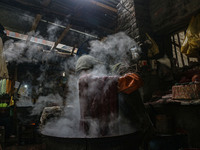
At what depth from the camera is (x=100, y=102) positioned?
8.59ft

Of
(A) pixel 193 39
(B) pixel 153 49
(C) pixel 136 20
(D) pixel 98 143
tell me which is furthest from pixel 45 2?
(D) pixel 98 143

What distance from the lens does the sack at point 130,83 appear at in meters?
2.39

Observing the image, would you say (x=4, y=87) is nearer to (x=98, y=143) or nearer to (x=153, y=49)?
(x=98, y=143)

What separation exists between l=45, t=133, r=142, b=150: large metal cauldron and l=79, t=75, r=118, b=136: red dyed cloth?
13.6 inches

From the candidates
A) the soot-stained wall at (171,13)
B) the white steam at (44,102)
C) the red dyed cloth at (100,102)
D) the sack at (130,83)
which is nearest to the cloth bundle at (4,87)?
the white steam at (44,102)

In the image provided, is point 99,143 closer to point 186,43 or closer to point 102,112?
point 102,112

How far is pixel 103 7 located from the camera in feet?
18.7

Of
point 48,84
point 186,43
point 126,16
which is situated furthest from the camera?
point 48,84

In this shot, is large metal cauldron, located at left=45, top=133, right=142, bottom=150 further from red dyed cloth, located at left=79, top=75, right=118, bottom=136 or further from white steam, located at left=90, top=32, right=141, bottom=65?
white steam, located at left=90, top=32, right=141, bottom=65

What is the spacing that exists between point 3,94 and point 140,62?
29.9 ft

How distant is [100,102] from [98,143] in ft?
2.36

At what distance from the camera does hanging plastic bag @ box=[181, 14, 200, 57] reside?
11.3ft

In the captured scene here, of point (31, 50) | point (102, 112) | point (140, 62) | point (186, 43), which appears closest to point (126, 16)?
point (140, 62)

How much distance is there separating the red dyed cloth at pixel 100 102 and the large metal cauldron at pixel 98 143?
0.35m
